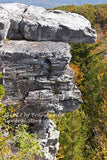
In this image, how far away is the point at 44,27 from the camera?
330 inches

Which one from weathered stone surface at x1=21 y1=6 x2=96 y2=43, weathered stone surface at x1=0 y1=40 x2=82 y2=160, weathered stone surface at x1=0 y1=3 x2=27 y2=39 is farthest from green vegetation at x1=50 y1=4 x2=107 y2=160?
weathered stone surface at x1=0 y1=3 x2=27 y2=39

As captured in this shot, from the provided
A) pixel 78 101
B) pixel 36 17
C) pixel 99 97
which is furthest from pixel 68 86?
pixel 99 97

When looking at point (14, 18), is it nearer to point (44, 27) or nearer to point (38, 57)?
point (44, 27)

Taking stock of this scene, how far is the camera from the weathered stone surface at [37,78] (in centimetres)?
783

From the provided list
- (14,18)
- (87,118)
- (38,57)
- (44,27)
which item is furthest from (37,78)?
(87,118)

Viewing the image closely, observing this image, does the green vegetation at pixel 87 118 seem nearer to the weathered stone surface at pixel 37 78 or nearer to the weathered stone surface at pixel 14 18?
the weathered stone surface at pixel 37 78

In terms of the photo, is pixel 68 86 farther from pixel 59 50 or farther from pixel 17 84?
pixel 17 84

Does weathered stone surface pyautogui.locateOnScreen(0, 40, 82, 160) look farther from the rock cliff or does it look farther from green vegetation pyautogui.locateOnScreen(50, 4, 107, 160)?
green vegetation pyautogui.locateOnScreen(50, 4, 107, 160)

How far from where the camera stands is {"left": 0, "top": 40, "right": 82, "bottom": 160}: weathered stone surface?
7.83m

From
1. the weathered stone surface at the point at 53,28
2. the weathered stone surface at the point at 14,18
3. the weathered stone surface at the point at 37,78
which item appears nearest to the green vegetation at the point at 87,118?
the weathered stone surface at the point at 37,78

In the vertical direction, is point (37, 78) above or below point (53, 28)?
below

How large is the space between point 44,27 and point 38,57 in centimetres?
177

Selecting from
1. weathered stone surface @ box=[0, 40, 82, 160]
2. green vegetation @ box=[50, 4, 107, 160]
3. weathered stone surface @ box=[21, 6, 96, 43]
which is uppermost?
weathered stone surface @ box=[21, 6, 96, 43]

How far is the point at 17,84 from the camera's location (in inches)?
330
